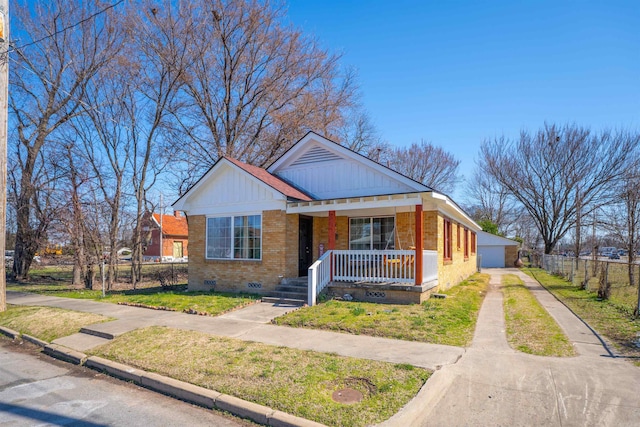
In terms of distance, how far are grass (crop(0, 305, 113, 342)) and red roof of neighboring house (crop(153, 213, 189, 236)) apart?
3637 centimetres

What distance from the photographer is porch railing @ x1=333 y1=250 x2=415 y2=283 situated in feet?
37.2

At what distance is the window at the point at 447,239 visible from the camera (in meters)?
14.9

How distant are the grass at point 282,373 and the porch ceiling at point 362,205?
579 cm

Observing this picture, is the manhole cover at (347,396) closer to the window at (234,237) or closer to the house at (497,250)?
the window at (234,237)

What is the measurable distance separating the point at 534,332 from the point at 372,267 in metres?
5.20

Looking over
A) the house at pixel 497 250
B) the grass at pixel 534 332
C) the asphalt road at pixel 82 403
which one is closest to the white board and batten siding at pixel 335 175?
the grass at pixel 534 332

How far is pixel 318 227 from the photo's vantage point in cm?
1477

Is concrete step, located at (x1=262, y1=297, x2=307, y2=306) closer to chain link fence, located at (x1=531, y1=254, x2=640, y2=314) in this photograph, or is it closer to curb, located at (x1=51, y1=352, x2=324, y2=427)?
curb, located at (x1=51, y1=352, x2=324, y2=427)

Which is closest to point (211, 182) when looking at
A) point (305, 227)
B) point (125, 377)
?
point (305, 227)

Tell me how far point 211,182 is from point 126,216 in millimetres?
7622

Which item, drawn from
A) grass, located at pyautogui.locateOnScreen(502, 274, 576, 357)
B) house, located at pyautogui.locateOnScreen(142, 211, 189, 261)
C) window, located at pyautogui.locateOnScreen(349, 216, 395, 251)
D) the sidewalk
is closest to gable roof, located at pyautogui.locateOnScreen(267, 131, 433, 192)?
window, located at pyautogui.locateOnScreen(349, 216, 395, 251)

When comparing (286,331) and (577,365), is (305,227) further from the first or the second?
(577,365)

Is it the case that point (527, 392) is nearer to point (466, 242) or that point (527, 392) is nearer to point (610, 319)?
point (610, 319)

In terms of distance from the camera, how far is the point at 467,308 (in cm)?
A: 1072
